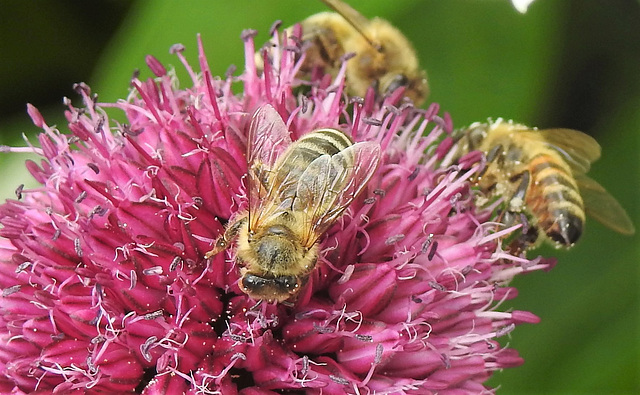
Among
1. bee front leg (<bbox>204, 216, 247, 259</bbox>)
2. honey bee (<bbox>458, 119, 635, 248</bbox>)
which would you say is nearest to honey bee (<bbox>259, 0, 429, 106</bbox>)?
honey bee (<bbox>458, 119, 635, 248</bbox>)

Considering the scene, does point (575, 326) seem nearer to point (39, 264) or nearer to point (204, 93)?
point (204, 93)

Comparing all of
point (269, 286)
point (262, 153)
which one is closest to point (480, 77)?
point (262, 153)

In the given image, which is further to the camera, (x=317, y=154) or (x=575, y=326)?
(x=575, y=326)

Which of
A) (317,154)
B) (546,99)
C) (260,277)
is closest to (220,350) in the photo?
(260,277)

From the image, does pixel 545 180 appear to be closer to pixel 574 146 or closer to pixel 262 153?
pixel 574 146

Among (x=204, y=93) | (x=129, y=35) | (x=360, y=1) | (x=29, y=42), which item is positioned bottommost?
(x=29, y=42)
